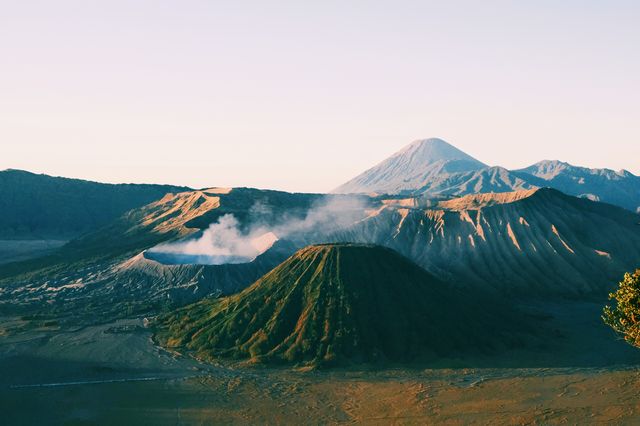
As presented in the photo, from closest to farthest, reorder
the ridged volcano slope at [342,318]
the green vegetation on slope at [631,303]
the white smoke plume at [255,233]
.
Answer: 1. the green vegetation on slope at [631,303]
2. the ridged volcano slope at [342,318]
3. the white smoke plume at [255,233]

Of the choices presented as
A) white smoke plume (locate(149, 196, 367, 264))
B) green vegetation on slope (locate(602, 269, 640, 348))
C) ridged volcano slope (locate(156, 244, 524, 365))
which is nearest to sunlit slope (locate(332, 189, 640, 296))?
white smoke plume (locate(149, 196, 367, 264))

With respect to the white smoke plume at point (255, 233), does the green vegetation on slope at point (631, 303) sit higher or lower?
lower

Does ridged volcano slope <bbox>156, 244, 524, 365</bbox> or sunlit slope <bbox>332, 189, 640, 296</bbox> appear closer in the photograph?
ridged volcano slope <bbox>156, 244, 524, 365</bbox>

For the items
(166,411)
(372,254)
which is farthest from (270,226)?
(166,411)

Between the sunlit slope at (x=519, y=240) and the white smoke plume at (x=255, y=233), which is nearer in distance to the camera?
the sunlit slope at (x=519, y=240)

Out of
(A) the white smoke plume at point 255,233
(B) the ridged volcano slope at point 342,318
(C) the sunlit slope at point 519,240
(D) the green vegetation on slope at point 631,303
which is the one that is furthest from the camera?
(A) the white smoke plume at point 255,233

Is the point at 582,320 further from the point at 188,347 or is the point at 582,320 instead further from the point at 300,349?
the point at 188,347

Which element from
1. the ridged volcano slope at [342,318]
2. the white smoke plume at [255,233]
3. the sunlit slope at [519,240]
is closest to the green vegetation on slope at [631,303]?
the ridged volcano slope at [342,318]

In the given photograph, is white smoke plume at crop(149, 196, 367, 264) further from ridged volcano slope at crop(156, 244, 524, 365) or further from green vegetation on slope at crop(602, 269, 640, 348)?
green vegetation on slope at crop(602, 269, 640, 348)

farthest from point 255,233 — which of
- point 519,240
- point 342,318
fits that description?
point 342,318

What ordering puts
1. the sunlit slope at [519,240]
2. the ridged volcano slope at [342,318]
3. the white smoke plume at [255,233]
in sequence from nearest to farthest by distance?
the ridged volcano slope at [342,318]
the sunlit slope at [519,240]
the white smoke plume at [255,233]

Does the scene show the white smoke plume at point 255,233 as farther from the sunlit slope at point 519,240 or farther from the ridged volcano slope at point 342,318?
the ridged volcano slope at point 342,318
